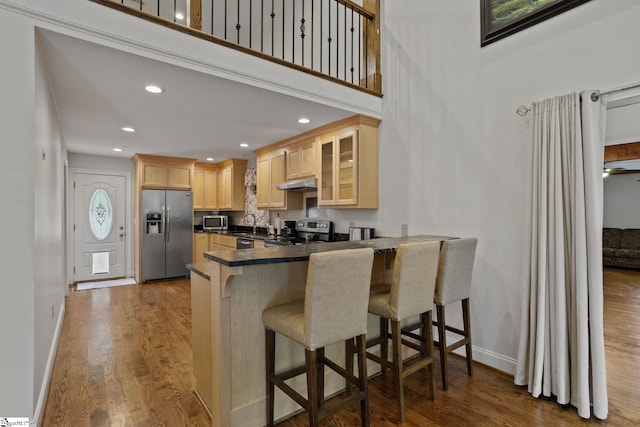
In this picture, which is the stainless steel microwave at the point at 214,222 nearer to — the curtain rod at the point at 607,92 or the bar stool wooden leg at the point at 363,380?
the bar stool wooden leg at the point at 363,380

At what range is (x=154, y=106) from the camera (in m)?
3.29

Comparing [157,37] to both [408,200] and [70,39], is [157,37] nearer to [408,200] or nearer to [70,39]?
[70,39]

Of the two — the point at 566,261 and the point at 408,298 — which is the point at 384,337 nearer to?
the point at 408,298

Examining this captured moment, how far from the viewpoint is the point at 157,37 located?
7.39 ft

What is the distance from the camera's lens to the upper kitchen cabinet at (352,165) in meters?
3.71

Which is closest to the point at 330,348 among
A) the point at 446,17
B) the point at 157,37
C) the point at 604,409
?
the point at 604,409

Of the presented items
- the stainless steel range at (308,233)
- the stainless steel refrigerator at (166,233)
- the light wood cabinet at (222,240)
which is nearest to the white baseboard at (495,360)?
the stainless steel range at (308,233)

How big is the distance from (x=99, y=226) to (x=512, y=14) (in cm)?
722

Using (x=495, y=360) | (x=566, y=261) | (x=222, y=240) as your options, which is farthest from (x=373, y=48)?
(x=222, y=240)

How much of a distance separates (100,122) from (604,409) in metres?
5.39

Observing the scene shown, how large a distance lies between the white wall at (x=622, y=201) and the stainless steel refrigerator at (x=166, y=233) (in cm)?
972

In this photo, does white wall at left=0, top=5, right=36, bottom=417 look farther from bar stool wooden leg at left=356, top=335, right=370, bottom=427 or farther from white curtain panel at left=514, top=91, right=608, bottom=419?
white curtain panel at left=514, top=91, right=608, bottom=419

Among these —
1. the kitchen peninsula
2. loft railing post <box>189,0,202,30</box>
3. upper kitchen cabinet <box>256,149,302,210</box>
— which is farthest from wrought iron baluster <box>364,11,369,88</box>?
the kitchen peninsula

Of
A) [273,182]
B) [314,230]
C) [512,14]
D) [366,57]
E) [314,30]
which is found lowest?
[314,230]
